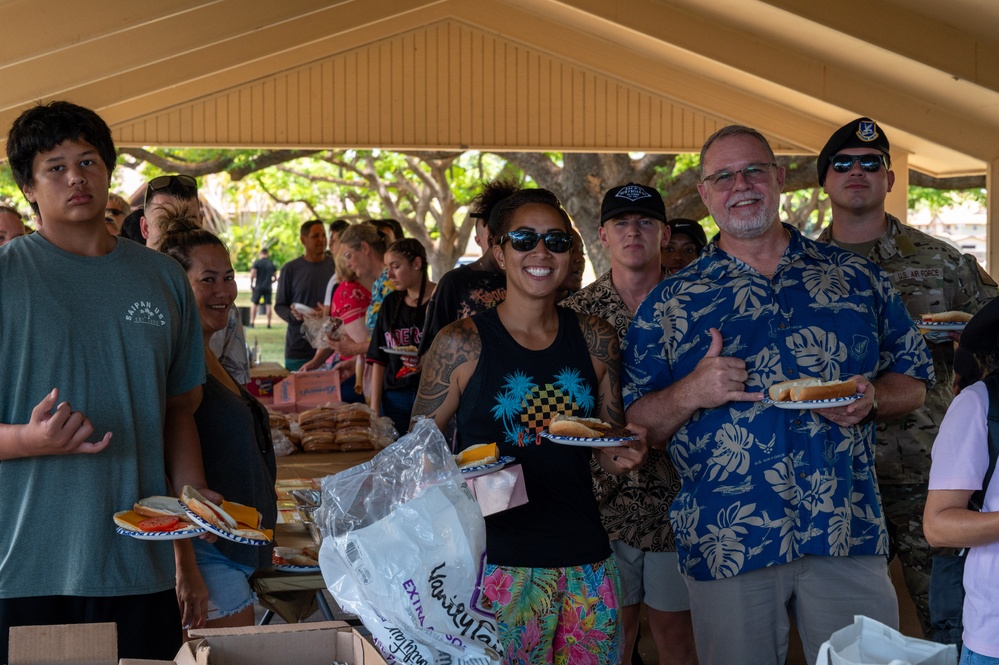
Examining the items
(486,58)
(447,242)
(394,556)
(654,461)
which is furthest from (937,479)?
(447,242)

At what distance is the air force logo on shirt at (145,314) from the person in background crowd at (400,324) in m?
3.62

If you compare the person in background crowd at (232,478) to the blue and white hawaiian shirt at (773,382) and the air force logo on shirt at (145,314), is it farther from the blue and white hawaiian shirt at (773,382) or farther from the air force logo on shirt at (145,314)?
the blue and white hawaiian shirt at (773,382)

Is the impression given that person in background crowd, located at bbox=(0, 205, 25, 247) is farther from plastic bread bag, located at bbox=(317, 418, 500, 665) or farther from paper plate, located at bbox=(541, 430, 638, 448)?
plastic bread bag, located at bbox=(317, 418, 500, 665)

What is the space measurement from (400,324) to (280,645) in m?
4.45

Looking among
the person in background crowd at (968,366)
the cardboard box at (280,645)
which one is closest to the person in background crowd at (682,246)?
the person in background crowd at (968,366)

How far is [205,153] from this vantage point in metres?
16.7

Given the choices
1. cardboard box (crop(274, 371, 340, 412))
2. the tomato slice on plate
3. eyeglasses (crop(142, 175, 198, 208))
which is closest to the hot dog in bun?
the tomato slice on plate

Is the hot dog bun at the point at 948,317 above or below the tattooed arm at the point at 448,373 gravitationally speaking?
above

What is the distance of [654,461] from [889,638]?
7.34ft

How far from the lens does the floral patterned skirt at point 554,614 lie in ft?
8.79

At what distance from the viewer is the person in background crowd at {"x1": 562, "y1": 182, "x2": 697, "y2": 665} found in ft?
12.7

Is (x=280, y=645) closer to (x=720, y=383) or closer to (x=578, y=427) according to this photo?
(x=578, y=427)

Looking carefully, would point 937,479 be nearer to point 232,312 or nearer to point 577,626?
point 577,626

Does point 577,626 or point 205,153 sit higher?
point 205,153
